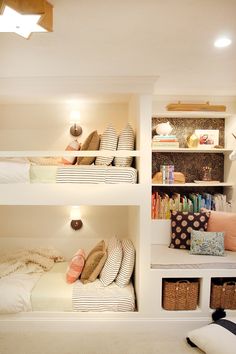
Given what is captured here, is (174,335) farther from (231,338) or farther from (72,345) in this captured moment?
(72,345)

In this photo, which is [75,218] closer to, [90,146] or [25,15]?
[90,146]

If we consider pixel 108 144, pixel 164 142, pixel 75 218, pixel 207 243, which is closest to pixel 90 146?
pixel 108 144

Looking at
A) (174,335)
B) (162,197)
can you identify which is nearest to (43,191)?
(162,197)

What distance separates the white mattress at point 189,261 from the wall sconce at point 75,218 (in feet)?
3.28

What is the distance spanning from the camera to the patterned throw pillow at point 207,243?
2.71m

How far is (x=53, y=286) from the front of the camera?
2592 millimetres

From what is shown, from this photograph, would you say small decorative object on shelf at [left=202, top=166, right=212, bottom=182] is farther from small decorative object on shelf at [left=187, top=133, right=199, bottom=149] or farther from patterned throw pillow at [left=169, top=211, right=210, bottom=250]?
patterned throw pillow at [left=169, top=211, right=210, bottom=250]

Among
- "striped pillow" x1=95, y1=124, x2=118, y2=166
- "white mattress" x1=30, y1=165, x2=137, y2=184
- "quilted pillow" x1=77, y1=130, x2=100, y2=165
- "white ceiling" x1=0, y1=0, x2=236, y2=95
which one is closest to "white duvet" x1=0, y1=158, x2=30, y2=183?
"white mattress" x1=30, y1=165, x2=137, y2=184

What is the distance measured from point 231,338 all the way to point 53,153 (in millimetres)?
2007

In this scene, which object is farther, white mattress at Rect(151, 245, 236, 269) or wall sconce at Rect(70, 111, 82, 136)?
wall sconce at Rect(70, 111, 82, 136)

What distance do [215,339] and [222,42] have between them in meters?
2.10

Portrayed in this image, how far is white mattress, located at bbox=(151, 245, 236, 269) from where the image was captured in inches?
97.8

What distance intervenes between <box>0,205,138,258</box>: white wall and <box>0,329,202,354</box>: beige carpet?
1099 mm

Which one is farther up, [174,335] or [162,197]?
[162,197]
